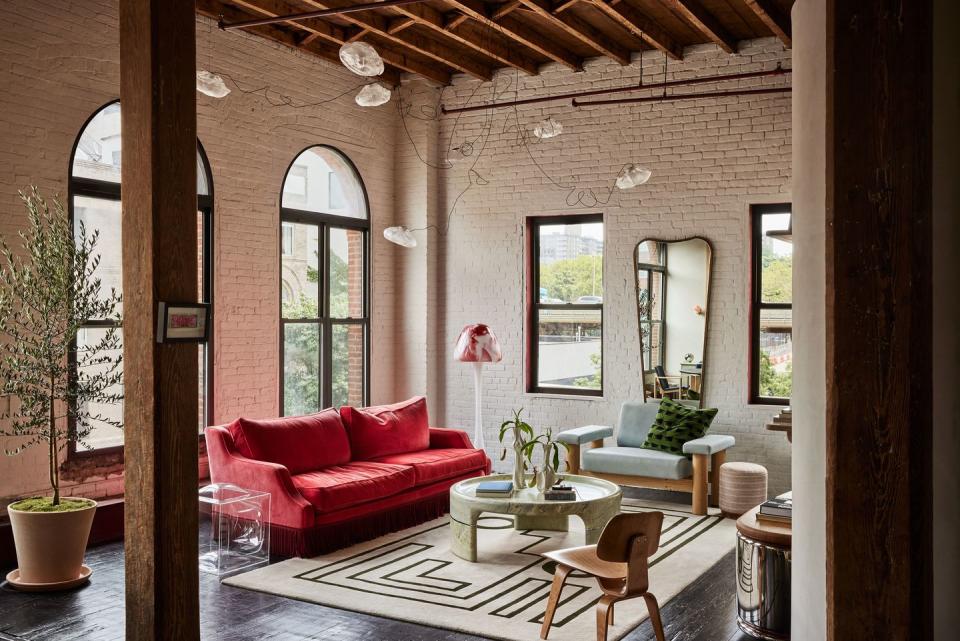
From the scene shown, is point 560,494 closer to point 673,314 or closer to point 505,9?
point 673,314

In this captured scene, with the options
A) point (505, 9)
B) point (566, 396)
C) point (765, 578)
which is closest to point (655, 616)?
point (765, 578)

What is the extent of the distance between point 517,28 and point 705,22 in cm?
164

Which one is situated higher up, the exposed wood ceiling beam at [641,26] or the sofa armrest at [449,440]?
the exposed wood ceiling beam at [641,26]

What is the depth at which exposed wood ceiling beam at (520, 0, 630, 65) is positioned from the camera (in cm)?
733

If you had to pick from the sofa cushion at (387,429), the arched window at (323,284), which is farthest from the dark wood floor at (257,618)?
the arched window at (323,284)

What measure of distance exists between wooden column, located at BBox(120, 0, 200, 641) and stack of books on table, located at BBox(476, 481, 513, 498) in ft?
8.74

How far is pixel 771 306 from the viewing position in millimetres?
8422

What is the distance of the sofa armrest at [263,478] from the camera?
20.6 ft

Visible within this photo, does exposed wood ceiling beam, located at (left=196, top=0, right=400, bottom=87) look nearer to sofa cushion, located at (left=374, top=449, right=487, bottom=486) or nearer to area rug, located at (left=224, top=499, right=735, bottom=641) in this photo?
sofa cushion, located at (left=374, top=449, right=487, bottom=486)

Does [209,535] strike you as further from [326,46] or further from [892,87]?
[892,87]

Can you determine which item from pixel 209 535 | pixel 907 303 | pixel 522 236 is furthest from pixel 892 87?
pixel 522 236

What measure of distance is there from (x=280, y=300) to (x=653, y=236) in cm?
365

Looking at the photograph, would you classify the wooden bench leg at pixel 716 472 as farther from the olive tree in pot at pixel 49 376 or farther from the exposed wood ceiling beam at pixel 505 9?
the olive tree in pot at pixel 49 376

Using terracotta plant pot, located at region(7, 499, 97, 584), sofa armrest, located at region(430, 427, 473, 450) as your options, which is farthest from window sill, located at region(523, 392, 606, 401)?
terracotta plant pot, located at region(7, 499, 97, 584)
